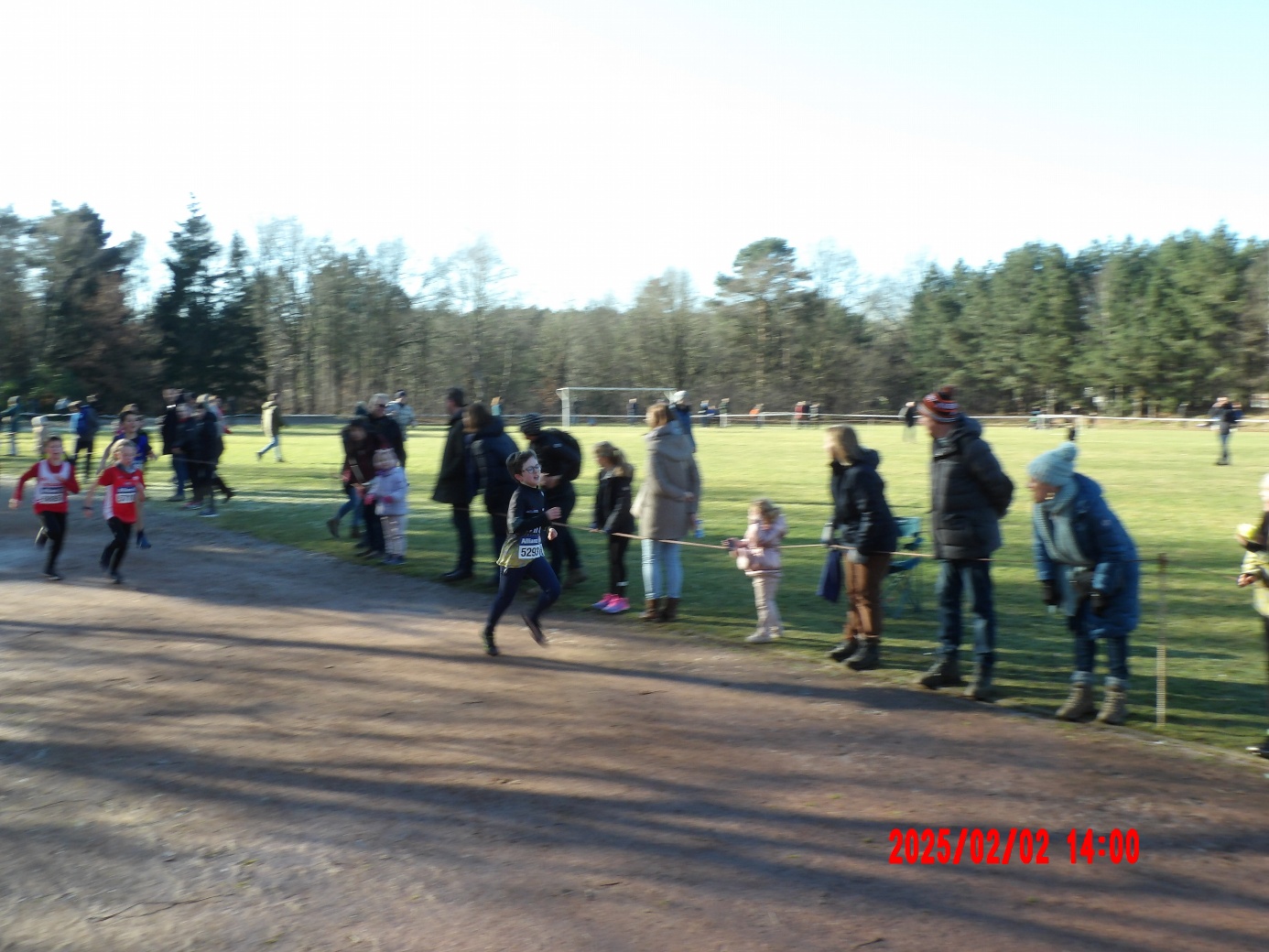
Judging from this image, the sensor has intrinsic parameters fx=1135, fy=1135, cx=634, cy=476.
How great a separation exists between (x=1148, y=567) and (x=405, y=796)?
9996mm

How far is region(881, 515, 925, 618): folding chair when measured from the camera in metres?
10.5

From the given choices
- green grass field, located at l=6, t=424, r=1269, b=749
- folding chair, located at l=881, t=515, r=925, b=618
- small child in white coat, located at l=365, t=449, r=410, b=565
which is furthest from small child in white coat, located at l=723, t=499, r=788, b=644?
small child in white coat, located at l=365, t=449, r=410, b=565

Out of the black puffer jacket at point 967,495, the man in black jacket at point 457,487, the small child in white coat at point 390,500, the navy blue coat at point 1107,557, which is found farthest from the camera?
the small child in white coat at point 390,500

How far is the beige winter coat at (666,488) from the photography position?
10.2m

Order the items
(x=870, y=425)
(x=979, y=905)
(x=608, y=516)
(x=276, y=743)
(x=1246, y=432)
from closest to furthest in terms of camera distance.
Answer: (x=979, y=905)
(x=276, y=743)
(x=608, y=516)
(x=1246, y=432)
(x=870, y=425)

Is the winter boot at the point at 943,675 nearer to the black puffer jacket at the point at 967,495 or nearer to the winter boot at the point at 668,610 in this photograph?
the black puffer jacket at the point at 967,495

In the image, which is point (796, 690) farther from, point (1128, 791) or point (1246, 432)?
point (1246, 432)

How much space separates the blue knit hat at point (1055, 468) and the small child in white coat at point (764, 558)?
9.15ft

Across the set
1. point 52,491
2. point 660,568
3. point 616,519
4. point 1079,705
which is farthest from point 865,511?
point 52,491

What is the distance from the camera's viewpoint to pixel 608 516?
11.1 m

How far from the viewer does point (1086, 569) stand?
7.07 m

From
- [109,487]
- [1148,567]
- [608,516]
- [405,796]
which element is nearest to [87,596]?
[109,487]

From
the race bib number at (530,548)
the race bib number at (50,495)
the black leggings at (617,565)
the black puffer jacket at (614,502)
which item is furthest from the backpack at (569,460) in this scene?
the race bib number at (50,495)
